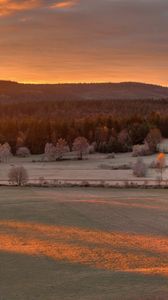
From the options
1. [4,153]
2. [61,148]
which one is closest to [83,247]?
[4,153]

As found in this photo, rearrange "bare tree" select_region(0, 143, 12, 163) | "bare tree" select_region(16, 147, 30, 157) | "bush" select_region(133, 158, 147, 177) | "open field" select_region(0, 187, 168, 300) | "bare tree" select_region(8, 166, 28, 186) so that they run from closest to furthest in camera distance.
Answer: "open field" select_region(0, 187, 168, 300)
"bare tree" select_region(8, 166, 28, 186)
"bush" select_region(133, 158, 147, 177)
"bare tree" select_region(0, 143, 12, 163)
"bare tree" select_region(16, 147, 30, 157)

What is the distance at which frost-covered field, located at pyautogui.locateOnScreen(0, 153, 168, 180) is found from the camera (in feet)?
270

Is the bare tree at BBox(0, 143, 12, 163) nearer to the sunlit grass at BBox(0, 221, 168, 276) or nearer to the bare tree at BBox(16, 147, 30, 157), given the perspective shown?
the bare tree at BBox(16, 147, 30, 157)

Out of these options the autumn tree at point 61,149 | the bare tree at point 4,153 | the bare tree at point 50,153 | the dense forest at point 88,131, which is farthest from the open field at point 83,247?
the dense forest at point 88,131

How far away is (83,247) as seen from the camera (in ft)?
101

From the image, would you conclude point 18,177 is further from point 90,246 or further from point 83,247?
point 83,247

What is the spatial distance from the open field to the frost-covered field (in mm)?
26845

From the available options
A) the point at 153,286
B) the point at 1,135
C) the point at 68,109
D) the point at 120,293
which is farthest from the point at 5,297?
the point at 68,109

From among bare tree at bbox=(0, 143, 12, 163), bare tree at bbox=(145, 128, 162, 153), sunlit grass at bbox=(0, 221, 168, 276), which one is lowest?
sunlit grass at bbox=(0, 221, 168, 276)

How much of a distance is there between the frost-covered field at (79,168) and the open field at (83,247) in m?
26.8

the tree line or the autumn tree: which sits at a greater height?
the tree line

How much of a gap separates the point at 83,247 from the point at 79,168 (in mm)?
66725

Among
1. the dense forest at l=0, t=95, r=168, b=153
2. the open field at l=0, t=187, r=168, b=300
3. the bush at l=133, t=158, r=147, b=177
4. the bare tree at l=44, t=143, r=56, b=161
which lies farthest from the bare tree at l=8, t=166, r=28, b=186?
the dense forest at l=0, t=95, r=168, b=153

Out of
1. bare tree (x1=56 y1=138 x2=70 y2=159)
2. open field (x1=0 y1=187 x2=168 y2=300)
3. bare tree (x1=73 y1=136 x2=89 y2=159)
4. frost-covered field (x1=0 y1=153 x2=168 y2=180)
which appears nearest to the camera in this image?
open field (x1=0 y1=187 x2=168 y2=300)
